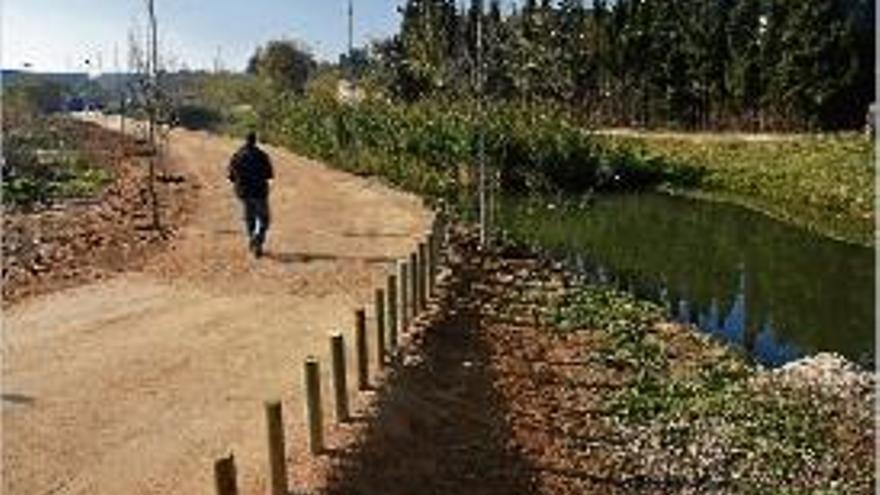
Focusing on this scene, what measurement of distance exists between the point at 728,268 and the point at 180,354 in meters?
21.6

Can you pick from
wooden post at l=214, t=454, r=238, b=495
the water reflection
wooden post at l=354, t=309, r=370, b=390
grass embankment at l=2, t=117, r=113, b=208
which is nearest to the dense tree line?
the water reflection

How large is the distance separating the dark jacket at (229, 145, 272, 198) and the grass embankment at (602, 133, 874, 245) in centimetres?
2097

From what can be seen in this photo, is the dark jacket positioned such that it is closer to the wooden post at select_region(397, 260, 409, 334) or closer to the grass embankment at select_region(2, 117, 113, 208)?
the wooden post at select_region(397, 260, 409, 334)

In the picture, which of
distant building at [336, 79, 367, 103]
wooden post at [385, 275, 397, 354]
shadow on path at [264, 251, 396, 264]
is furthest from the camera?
distant building at [336, 79, 367, 103]

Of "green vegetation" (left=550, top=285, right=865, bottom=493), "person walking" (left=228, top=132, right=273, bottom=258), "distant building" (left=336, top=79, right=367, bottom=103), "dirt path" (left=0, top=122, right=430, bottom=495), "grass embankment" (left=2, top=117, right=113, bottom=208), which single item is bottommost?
"green vegetation" (left=550, top=285, right=865, bottom=493)

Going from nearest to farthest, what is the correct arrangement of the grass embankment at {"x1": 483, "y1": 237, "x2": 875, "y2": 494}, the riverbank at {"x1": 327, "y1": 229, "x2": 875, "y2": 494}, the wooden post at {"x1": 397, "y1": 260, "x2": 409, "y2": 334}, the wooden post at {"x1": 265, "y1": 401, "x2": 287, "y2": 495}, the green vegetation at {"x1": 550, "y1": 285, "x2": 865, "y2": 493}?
the wooden post at {"x1": 265, "y1": 401, "x2": 287, "y2": 495}
the riverbank at {"x1": 327, "y1": 229, "x2": 875, "y2": 494}
the grass embankment at {"x1": 483, "y1": 237, "x2": 875, "y2": 494}
the green vegetation at {"x1": 550, "y1": 285, "x2": 865, "y2": 493}
the wooden post at {"x1": 397, "y1": 260, "x2": 409, "y2": 334}

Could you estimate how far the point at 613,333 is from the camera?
87.0ft

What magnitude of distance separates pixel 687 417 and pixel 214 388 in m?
7.08

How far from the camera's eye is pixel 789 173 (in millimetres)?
54281

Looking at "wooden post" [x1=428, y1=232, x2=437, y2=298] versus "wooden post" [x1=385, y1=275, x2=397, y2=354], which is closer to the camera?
"wooden post" [x1=385, y1=275, x2=397, y2=354]

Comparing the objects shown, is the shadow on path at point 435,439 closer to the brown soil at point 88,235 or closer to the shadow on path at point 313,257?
the shadow on path at point 313,257

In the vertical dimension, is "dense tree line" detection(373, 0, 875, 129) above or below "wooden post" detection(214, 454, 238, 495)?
above


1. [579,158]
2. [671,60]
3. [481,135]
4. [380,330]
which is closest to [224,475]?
[380,330]

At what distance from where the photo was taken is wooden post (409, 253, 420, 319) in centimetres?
2428
